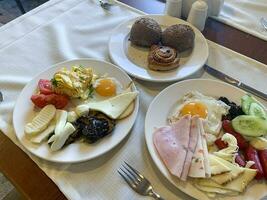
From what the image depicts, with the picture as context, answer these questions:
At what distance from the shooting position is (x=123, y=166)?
685 mm

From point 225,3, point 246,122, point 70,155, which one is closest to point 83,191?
point 70,155

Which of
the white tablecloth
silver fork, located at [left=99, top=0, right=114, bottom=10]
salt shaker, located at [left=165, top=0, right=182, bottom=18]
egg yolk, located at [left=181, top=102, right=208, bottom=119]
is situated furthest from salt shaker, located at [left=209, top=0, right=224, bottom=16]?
egg yolk, located at [left=181, top=102, right=208, bottom=119]

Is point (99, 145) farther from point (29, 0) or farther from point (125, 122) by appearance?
point (29, 0)

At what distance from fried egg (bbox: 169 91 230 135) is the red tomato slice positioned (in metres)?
0.35

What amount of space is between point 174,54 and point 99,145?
1.33ft

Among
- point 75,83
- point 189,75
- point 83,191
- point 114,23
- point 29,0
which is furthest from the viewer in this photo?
point 29,0

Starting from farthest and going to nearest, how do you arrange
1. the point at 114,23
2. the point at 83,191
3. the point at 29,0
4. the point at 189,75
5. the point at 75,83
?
the point at 29,0
the point at 114,23
the point at 189,75
the point at 75,83
the point at 83,191

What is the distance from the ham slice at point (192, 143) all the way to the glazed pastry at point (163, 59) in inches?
9.9

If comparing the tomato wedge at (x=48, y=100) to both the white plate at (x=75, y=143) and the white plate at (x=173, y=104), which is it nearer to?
the white plate at (x=75, y=143)

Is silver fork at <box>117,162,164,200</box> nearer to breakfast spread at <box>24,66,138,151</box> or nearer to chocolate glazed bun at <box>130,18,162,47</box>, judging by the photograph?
breakfast spread at <box>24,66,138,151</box>

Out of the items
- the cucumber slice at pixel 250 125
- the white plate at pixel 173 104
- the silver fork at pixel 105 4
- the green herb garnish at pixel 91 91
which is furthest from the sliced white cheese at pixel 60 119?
the silver fork at pixel 105 4

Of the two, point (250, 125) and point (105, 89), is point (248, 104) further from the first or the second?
point (105, 89)

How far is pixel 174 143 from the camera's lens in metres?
0.66

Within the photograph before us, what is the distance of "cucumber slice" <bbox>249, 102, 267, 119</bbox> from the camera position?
727 millimetres
